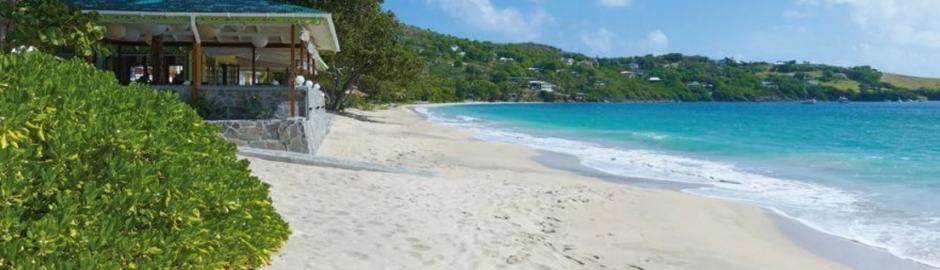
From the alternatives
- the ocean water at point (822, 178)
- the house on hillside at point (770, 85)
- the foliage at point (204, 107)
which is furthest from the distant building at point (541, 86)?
the foliage at point (204, 107)

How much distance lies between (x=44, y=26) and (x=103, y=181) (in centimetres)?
777

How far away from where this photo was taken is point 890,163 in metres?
22.3

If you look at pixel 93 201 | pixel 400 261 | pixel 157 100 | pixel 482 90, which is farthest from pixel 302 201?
pixel 482 90

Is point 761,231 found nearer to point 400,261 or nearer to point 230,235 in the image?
point 400,261

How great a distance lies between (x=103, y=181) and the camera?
10.6ft

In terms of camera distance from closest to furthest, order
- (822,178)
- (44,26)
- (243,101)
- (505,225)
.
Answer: (505,225), (44,26), (243,101), (822,178)

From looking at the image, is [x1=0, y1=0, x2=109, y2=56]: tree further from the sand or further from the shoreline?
the shoreline

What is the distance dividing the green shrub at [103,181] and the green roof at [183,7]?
9053mm

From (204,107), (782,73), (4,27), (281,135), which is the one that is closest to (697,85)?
(782,73)

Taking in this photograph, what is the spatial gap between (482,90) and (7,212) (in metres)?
147

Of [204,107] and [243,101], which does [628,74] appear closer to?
[243,101]

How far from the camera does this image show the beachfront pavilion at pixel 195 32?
504 inches

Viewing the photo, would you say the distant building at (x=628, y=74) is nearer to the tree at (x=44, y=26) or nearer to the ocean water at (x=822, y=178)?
the ocean water at (x=822, y=178)

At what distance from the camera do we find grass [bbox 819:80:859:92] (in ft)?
573
